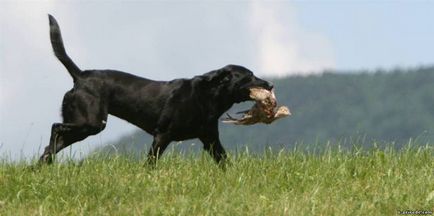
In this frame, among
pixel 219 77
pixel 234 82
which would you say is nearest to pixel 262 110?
pixel 234 82

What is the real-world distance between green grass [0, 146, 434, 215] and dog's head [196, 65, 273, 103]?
2.99 feet

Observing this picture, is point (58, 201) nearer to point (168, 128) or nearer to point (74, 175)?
point (74, 175)

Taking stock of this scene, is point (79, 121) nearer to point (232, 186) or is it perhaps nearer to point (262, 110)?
point (262, 110)

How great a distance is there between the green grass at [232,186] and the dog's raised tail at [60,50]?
1359mm

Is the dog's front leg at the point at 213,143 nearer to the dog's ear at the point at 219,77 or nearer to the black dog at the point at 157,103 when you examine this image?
the black dog at the point at 157,103

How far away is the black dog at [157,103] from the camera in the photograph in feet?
34.7

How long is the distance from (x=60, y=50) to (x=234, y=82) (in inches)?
79.6

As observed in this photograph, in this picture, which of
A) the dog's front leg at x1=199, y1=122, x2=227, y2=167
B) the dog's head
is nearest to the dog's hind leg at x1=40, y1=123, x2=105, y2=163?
the dog's front leg at x1=199, y1=122, x2=227, y2=167

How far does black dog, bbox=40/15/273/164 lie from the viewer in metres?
10.6

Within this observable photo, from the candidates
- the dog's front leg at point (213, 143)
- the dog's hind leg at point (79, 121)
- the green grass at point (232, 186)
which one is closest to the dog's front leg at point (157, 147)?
the green grass at point (232, 186)

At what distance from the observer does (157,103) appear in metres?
10.8

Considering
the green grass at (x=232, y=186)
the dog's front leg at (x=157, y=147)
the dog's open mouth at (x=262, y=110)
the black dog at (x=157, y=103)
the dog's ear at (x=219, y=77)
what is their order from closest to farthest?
the green grass at (x=232, y=186) → the dog's front leg at (x=157, y=147) → the dog's open mouth at (x=262, y=110) → the black dog at (x=157, y=103) → the dog's ear at (x=219, y=77)

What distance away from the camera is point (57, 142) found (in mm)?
10703

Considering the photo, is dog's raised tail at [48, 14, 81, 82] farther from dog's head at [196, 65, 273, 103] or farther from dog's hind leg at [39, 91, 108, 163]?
dog's head at [196, 65, 273, 103]
